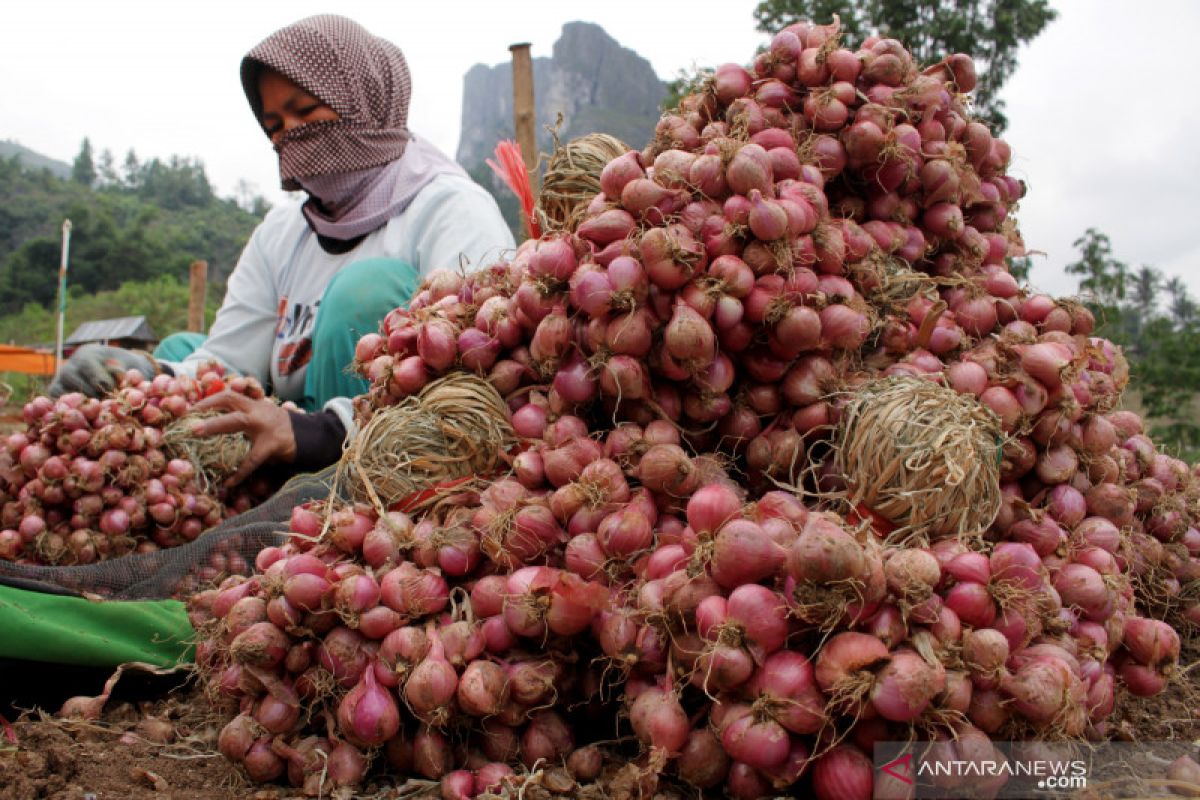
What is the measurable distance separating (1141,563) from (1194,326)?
11143 mm

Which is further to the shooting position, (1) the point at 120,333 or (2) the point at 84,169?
(2) the point at 84,169

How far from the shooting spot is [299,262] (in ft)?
13.1

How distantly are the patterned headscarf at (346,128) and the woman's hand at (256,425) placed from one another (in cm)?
120

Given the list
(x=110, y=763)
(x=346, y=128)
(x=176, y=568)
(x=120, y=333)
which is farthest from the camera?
(x=120, y=333)

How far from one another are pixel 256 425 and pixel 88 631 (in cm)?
107

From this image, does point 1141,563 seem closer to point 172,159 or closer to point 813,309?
point 813,309

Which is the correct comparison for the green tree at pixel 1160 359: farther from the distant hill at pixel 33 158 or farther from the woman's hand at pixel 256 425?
the distant hill at pixel 33 158

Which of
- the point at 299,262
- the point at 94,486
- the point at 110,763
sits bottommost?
the point at 110,763

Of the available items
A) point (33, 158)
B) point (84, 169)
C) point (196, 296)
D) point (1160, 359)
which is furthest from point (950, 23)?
point (33, 158)

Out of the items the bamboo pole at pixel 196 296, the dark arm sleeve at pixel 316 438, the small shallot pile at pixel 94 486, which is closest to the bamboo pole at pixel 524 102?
the dark arm sleeve at pixel 316 438

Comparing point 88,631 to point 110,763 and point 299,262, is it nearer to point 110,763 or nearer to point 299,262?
point 110,763

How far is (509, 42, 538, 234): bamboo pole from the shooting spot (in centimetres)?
555

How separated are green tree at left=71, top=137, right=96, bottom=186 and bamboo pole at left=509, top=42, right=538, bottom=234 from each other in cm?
8318

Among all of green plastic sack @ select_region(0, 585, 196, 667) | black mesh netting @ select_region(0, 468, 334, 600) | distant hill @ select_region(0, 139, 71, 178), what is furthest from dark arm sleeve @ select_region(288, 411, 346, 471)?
distant hill @ select_region(0, 139, 71, 178)
